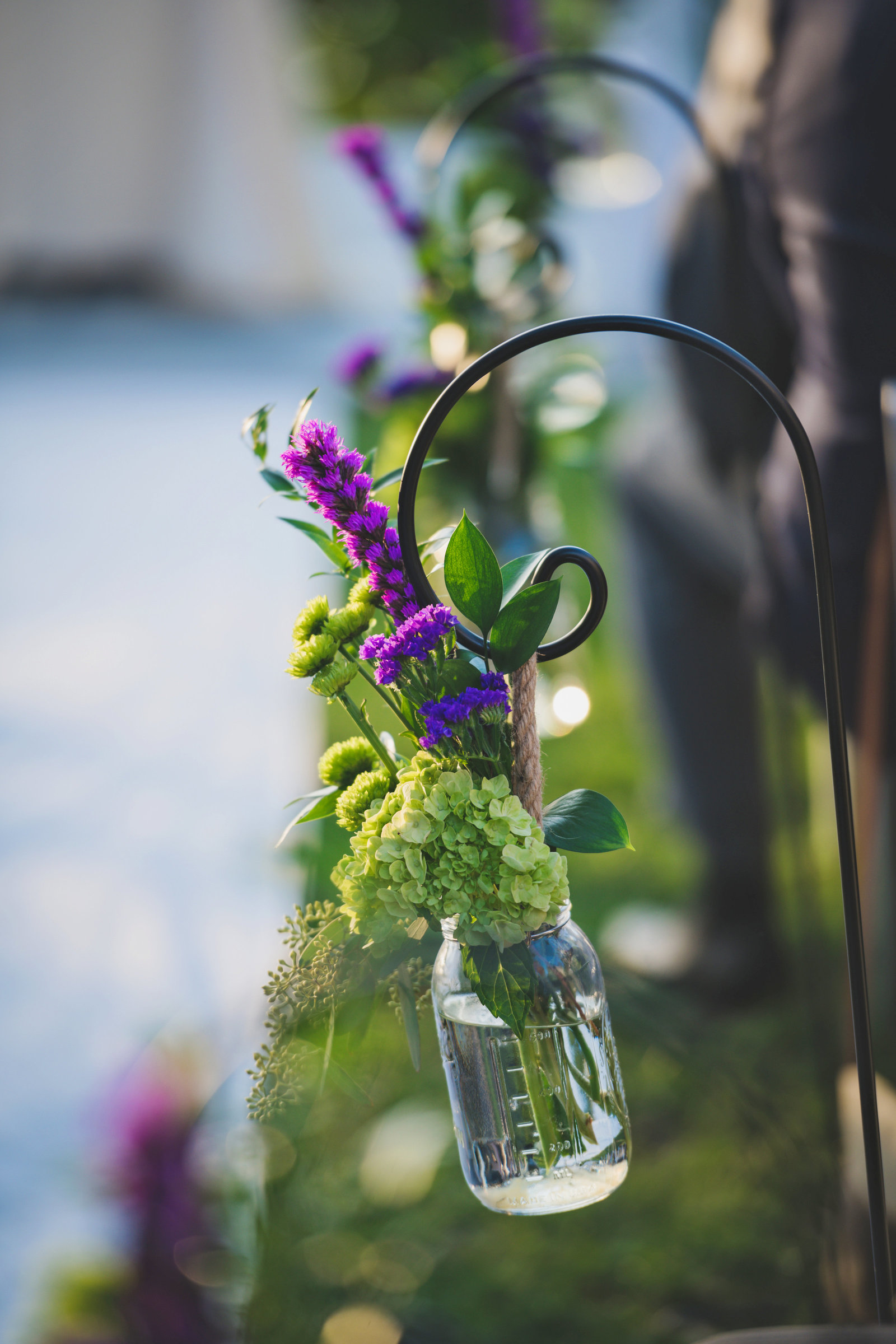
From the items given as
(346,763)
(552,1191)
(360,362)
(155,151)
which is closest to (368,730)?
(346,763)

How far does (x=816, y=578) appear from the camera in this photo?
1.50 feet

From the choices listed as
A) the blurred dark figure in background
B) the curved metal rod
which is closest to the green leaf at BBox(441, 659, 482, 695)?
the blurred dark figure in background

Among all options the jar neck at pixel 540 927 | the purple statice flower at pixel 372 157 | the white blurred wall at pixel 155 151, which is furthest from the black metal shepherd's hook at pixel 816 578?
the white blurred wall at pixel 155 151

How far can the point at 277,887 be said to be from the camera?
1822mm

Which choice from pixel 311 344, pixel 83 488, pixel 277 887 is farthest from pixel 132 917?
pixel 311 344

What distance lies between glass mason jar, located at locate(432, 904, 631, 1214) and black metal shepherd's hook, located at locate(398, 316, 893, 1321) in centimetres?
12

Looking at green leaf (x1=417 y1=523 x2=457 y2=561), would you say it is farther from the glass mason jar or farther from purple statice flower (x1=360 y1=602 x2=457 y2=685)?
the glass mason jar

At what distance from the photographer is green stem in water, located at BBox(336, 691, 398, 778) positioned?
451 millimetres

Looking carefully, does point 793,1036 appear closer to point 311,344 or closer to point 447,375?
point 447,375

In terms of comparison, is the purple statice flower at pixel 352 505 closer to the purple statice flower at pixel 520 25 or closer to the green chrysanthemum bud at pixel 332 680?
the green chrysanthemum bud at pixel 332 680

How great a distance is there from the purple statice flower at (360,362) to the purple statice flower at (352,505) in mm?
608

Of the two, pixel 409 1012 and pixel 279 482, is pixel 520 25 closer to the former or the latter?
pixel 279 482

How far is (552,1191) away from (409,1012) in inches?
4.0

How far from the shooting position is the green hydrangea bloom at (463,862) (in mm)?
409
